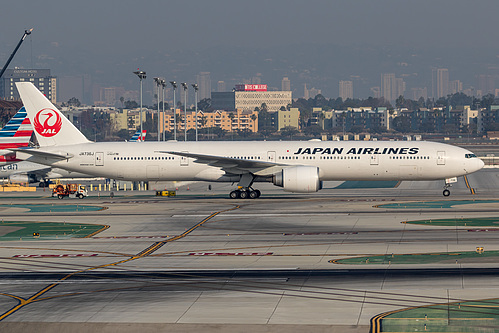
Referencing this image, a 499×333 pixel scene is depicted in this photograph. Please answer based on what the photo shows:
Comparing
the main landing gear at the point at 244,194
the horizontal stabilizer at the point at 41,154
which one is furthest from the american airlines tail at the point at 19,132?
the main landing gear at the point at 244,194

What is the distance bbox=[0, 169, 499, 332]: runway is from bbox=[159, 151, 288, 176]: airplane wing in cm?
490

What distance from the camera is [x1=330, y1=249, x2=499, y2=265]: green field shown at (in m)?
33.6

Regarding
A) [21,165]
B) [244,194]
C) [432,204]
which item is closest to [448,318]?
[432,204]

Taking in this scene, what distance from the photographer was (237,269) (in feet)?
107

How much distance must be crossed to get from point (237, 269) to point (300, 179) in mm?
29033

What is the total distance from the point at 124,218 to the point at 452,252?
80.9 feet

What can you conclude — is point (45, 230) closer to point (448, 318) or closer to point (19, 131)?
point (448, 318)

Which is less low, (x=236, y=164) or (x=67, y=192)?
(x=236, y=164)

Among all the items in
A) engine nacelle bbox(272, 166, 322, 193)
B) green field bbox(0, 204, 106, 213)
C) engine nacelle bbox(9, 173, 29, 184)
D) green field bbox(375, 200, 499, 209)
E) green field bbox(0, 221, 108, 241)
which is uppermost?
engine nacelle bbox(272, 166, 322, 193)

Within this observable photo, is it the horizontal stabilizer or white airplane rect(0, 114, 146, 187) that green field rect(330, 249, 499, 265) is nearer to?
the horizontal stabilizer

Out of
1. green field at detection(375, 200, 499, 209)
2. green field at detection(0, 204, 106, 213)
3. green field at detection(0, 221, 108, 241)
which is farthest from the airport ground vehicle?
green field at detection(375, 200, 499, 209)

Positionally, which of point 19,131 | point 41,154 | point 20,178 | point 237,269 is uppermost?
point 19,131

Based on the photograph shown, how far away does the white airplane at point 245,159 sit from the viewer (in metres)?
62.9

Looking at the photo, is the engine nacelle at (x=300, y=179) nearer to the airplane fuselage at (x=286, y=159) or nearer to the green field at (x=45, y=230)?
the airplane fuselage at (x=286, y=159)
